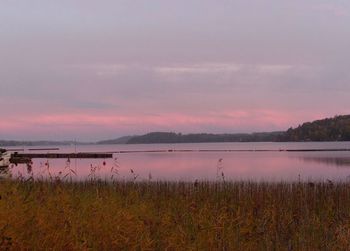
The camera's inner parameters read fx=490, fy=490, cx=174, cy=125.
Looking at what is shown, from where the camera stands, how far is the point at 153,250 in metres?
8.80

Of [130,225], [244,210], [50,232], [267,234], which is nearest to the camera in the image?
[50,232]

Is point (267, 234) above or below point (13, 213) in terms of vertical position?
below

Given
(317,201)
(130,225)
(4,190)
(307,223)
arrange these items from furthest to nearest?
(317,201), (307,223), (4,190), (130,225)

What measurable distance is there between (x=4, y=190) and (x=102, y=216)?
221 centimetres

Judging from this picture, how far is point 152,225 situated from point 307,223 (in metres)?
4.44

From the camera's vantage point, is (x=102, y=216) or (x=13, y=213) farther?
(x=102, y=216)

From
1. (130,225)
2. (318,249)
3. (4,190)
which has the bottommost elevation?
(318,249)

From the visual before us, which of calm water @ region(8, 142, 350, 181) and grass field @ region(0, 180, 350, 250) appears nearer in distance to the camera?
grass field @ region(0, 180, 350, 250)

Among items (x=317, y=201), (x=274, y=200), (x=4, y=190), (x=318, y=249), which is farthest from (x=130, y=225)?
(x=317, y=201)

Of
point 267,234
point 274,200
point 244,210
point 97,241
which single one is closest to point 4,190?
point 97,241

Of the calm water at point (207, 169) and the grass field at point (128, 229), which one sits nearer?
the grass field at point (128, 229)

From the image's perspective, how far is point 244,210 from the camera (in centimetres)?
1447

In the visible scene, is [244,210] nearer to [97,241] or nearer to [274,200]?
Result: [274,200]

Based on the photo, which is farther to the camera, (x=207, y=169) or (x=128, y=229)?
(x=207, y=169)
